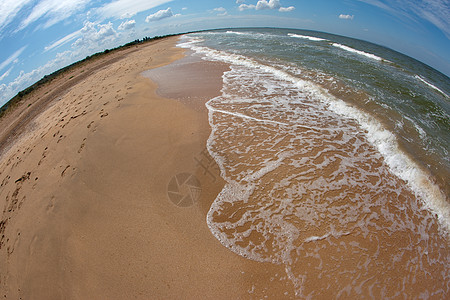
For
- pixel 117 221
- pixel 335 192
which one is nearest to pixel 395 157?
pixel 335 192

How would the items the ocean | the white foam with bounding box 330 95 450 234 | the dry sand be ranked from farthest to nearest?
the white foam with bounding box 330 95 450 234, the ocean, the dry sand

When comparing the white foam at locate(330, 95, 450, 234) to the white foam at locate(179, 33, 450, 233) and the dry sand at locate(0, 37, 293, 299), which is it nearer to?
the white foam at locate(179, 33, 450, 233)

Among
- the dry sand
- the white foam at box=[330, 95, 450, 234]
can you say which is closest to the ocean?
the white foam at box=[330, 95, 450, 234]

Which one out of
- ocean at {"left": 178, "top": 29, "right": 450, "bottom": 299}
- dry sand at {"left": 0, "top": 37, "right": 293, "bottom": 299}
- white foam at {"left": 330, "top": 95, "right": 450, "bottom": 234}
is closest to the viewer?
dry sand at {"left": 0, "top": 37, "right": 293, "bottom": 299}

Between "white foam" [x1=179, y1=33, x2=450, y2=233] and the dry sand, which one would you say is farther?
"white foam" [x1=179, y1=33, x2=450, y2=233]

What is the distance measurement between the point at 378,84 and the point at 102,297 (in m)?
14.9

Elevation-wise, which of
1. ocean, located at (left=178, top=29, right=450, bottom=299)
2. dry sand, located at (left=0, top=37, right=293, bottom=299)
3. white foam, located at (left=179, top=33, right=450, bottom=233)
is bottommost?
white foam, located at (left=179, top=33, right=450, bottom=233)

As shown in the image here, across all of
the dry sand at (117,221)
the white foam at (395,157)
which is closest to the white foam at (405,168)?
the white foam at (395,157)

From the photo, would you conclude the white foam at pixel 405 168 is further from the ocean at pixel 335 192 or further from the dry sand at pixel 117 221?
the dry sand at pixel 117 221

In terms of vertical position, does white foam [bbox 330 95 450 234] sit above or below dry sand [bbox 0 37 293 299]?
below

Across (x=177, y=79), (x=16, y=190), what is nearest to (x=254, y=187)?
(x=16, y=190)

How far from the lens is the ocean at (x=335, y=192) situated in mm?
3127

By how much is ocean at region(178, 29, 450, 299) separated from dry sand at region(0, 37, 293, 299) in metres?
0.45

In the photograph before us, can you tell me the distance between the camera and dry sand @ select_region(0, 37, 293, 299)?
9.82ft
